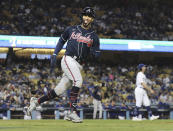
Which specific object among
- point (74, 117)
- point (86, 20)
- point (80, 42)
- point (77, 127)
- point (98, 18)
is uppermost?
point (98, 18)

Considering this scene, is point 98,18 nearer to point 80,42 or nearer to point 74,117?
point 80,42

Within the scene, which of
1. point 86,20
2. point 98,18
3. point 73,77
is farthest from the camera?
point 98,18

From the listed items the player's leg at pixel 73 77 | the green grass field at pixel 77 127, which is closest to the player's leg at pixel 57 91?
the player's leg at pixel 73 77

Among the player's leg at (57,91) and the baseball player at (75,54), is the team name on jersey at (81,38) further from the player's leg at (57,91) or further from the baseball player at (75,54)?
the player's leg at (57,91)

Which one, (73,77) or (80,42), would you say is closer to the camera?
(73,77)

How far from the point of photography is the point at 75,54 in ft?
24.6

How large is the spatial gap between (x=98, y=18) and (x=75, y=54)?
1964 centimetres

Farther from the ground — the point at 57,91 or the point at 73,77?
the point at 73,77

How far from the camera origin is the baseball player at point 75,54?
734cm

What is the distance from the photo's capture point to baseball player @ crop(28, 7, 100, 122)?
7.34 metres

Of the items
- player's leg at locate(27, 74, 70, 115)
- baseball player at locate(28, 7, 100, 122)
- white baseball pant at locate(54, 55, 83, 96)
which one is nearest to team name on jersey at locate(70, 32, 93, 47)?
baseball player at locate(28, 7, 100, 122)

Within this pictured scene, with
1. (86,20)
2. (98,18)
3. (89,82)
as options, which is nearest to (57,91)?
(86,20)

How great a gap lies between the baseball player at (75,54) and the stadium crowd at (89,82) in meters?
11.3

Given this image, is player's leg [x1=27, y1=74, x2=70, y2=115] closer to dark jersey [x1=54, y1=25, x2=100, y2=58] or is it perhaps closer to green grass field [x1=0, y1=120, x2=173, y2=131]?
green grass field [x1=0, y1=120, x2=173, y2=131]
